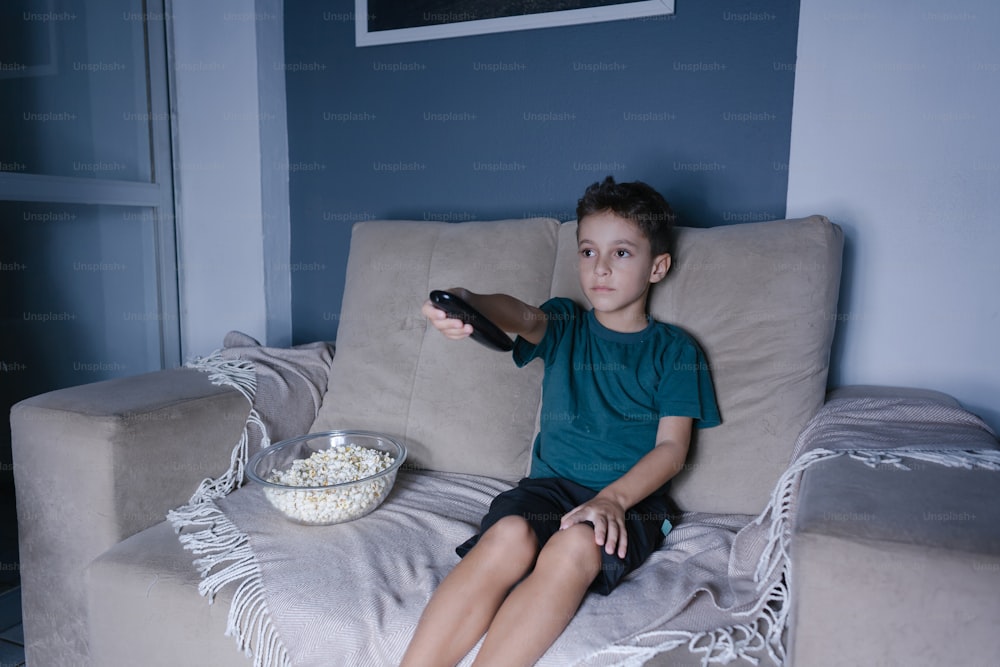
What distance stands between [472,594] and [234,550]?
1.46 feet

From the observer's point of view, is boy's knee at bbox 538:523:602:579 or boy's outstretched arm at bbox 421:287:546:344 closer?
boy's knee at bbox 538:523:602:579

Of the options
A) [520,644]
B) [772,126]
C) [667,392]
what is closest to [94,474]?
[520,644]

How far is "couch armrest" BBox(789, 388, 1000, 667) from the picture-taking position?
72cm

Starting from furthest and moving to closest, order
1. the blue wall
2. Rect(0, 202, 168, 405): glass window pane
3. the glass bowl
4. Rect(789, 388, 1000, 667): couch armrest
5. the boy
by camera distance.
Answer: Rect(0, 202, 168, 405): glass window pane → the blue wall → the glass bowl → the boy → Rect(789, 388, 1000, 667): couch armrest

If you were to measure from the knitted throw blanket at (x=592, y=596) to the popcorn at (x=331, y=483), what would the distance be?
0.09 ft

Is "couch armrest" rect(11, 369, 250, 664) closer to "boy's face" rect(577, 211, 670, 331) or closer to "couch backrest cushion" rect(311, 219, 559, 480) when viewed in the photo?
"couch backrest cushion" rect(311, 219, 559, 480)

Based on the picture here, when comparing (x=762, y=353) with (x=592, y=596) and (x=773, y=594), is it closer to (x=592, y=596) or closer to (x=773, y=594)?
(x=773, y=594)

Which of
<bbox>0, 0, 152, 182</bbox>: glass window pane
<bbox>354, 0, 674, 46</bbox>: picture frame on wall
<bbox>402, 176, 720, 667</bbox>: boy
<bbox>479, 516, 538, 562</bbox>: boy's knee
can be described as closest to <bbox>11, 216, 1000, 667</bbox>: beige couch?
<bbox>402, 176, 720, 667</bbox>: boy

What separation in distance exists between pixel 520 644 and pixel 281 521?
0.57 metres

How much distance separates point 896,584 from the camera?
0.74 m

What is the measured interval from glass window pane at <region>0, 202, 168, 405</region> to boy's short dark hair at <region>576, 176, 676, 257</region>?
1523 mm

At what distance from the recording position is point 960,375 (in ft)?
4.92

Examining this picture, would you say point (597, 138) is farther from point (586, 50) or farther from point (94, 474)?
point (94, 474)

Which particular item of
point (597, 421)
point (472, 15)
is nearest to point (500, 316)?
point (597, 421)
